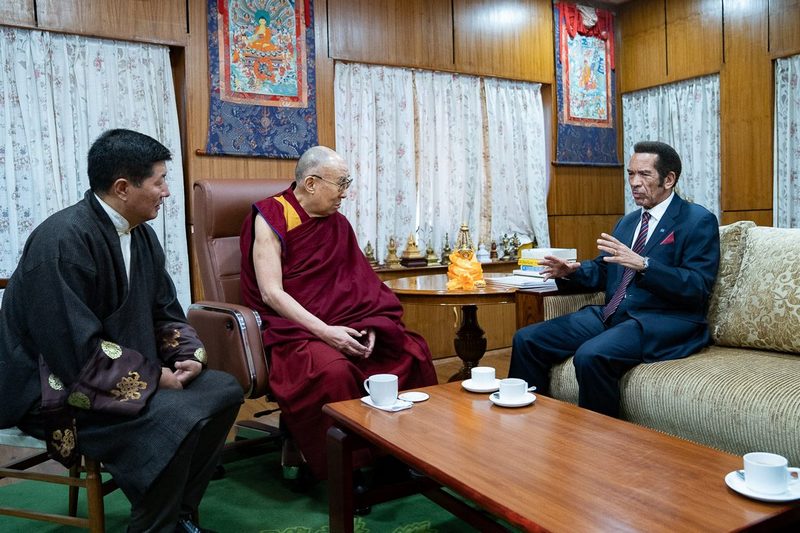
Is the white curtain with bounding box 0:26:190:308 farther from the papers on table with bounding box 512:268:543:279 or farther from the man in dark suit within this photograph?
the man in dark suit

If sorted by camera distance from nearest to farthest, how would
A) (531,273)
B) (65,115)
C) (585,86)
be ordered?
1. (531,273)
2. (65,115)
3. (585,86)

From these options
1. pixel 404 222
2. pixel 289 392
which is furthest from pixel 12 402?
pixel 404 222

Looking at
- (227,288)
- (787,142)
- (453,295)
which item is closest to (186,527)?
(227,288)

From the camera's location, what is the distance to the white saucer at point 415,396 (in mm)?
1808

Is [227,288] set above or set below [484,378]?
above

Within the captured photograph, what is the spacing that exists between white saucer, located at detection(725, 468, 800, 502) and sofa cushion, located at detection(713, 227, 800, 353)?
127cm

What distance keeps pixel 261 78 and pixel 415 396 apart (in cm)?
273

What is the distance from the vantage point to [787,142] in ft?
14.9

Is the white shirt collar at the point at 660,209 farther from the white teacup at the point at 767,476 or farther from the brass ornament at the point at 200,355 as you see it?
the brass ornament at the point at 200,355

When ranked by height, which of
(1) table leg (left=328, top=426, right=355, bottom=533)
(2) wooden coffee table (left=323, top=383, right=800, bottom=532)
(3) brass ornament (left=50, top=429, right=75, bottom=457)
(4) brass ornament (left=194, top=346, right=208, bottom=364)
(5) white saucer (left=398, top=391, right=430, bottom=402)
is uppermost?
(4) brass ornament (left=194, top=346, right=208, bottom=364)

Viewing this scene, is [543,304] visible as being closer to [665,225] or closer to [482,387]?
[665,225]

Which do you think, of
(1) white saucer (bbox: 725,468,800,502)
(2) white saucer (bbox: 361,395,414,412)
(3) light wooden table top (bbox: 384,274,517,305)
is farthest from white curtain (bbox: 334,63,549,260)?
(1) white saucer (bbox: 725,468,800,502)

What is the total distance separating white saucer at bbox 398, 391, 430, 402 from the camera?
71.2 inches

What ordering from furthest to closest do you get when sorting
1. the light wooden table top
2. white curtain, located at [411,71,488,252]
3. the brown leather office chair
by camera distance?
white curtain, located at [411,71,488,252] → the light wooden table top → the brown leather office chair
